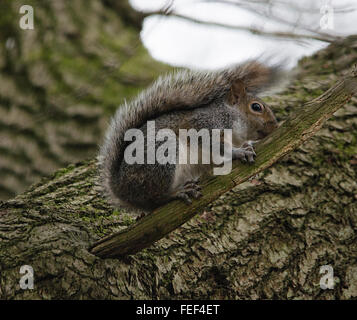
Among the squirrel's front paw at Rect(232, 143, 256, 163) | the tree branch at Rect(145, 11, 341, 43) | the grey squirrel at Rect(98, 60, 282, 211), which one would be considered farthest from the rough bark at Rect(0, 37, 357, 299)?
the squirrel's front paw at Rect(232, 143, 256, 163)

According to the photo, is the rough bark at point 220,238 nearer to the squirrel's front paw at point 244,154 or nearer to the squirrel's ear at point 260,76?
the squirrel's ear at point 260,76

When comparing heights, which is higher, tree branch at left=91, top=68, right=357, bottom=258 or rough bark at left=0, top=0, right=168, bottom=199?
rough bark at left=0, top=0, right=168, bottom=199

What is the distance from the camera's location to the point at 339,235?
1961mm

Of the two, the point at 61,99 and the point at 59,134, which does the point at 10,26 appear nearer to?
the point at 61,99

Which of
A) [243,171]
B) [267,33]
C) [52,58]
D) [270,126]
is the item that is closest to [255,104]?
[270,126]

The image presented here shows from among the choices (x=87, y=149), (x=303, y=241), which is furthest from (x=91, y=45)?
(x=303, y=241)

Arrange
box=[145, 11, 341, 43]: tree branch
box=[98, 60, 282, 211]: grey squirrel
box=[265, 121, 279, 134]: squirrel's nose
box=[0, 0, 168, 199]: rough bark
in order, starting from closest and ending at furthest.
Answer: box=[0, 0, 168, 199]: rough bark < box=[145, 11, 341, 43]: tree branch < box=[98, 60, 282, 211]: grey squirrel < box=[265, 121, 279, 134]: squirrel's nose

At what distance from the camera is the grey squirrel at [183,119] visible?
1.63 meters

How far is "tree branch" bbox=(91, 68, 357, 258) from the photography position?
1375 millimetres

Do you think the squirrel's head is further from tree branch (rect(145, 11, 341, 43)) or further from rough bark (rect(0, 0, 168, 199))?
rough bark (rect(0, 0, 168, 199))

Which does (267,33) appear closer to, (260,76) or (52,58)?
(260,76)

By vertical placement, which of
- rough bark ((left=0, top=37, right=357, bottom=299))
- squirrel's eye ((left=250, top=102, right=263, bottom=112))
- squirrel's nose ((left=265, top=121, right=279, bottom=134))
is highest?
squirrel's eye ((left=250, top=102, right=263, bottom=112))

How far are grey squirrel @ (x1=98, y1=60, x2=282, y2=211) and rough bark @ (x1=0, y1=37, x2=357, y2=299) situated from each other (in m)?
0.25

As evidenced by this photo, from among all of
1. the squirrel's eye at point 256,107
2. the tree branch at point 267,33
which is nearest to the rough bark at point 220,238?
the tree branch at point 267,33
